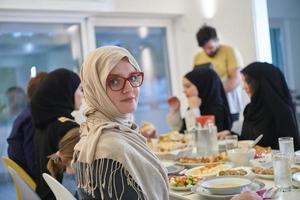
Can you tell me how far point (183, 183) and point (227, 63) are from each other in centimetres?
220

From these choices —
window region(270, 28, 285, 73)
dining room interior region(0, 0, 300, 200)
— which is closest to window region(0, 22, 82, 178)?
dining room interior region(0, 0, 300, 200)

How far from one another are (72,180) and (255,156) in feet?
2.85

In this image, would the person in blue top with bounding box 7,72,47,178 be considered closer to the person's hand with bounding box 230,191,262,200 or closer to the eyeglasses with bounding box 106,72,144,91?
the eyeglasses with bounding box 106,72,144,91

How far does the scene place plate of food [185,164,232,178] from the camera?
5.23 feet

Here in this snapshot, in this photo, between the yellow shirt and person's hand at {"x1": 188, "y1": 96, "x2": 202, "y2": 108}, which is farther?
the yellow shirt

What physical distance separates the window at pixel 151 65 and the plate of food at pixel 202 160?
2462 mm

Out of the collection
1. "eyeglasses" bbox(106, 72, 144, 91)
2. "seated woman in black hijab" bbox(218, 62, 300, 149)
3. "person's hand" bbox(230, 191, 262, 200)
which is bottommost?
"person's hand" bbox(230, 191, 262, 200)

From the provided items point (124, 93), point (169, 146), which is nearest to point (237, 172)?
point (124, 93)

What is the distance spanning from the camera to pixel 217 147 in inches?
82.0

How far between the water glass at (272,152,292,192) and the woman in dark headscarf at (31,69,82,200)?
40.8 inches

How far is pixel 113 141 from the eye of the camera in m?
1.12

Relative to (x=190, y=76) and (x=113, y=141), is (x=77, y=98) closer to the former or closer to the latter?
(x=190, y=76)

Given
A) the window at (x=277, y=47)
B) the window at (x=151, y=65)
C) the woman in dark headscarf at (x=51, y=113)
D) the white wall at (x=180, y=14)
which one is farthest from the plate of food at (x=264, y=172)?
the window at (x=151, y=65)

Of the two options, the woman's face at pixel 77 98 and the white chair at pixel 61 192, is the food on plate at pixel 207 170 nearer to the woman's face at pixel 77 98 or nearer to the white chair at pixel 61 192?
the white chair at pixel 61 192
